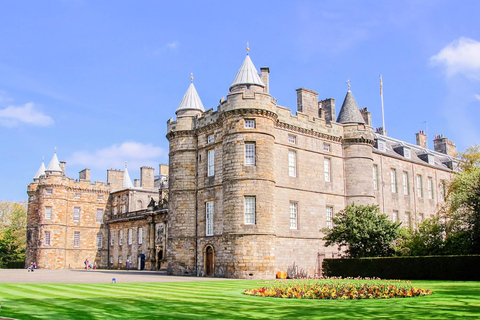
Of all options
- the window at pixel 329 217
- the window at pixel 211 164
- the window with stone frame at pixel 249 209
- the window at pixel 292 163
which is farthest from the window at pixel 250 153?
the window at pixel 329 217

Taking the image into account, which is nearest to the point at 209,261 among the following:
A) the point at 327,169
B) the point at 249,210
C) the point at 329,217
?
the point at 249,210

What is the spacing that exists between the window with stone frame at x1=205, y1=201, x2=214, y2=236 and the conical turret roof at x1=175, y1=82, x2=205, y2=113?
7.81 m

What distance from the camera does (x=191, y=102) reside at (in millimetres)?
39500

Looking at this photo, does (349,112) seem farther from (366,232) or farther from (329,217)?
(366,232)

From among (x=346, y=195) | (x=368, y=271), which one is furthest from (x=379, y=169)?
(x=368, y=271)

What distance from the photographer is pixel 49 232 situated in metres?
60.8

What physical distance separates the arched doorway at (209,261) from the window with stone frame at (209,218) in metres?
1.10

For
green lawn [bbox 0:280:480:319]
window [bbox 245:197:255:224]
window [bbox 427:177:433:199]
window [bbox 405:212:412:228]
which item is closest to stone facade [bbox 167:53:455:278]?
window [bbox 245:197:255:224]

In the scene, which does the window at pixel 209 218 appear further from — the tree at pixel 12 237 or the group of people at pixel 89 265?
the tree at pixel 12 237

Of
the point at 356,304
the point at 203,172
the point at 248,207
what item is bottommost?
the point at 356,304

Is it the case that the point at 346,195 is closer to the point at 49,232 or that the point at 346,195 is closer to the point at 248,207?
the point at 248,207

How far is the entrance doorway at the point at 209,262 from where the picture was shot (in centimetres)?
3438

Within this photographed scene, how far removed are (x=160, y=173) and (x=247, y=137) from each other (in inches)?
1462

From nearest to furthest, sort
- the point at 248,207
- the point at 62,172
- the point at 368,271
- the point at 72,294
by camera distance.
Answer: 1. the point at 72,294
2. the point at 368,271
3. the point at 248,207
4. the point at 62,172
